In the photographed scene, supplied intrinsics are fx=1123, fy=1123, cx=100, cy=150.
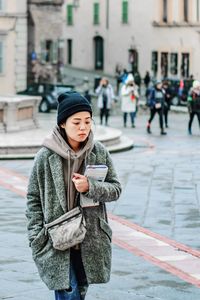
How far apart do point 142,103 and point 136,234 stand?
38628 millimetres

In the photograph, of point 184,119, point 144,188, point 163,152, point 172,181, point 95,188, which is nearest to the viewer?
point 95,188

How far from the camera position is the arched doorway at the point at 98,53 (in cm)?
7350

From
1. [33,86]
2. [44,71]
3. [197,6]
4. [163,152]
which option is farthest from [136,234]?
[197,6]

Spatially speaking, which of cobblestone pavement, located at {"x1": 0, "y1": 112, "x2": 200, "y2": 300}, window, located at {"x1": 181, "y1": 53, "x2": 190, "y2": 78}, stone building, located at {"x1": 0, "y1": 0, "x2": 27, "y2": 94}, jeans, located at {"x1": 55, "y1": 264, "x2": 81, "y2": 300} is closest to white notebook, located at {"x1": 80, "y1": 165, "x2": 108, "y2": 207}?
jeans, located at {"x1": 55, "y1": 264, "x2": 81, "y2": 300}

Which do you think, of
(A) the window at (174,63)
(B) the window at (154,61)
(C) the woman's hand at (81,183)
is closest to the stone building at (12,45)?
(A) the window at (174,63)

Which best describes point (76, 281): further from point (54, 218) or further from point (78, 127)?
point (78, 127)

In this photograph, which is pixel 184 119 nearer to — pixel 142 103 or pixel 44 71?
pixel 142 103

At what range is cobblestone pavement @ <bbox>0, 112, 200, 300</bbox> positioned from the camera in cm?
988

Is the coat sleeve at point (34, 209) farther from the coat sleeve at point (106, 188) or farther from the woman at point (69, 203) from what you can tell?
the coat sleeve at point (106, 188)

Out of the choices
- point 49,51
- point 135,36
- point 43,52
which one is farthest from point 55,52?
point 135,36

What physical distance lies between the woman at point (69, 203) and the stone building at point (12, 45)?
4415 cm

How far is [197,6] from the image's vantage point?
65.4 metres

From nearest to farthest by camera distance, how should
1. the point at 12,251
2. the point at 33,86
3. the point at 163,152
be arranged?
the point at 12,251, the point at 163,152, the point at 33,86

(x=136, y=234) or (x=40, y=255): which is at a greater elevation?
(x=40, y=255)
